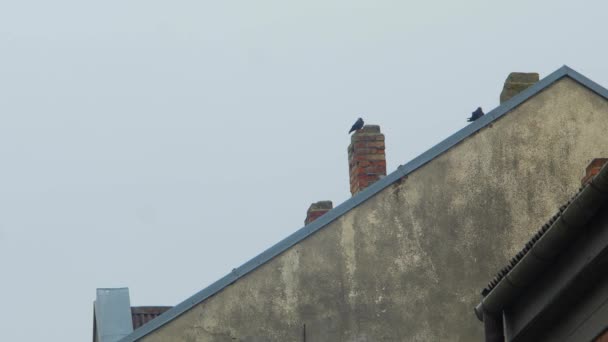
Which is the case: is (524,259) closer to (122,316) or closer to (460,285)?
(460,285)

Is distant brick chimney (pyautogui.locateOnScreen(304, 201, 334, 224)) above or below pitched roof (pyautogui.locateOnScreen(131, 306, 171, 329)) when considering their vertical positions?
above

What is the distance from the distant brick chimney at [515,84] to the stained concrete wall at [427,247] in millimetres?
968

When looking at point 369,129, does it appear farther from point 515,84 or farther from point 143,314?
point 143,314

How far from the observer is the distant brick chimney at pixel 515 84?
58.1 feet

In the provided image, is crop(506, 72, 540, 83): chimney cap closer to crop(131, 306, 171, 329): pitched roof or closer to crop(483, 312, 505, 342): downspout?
crop(131, 306, 171, 329): pitched roof

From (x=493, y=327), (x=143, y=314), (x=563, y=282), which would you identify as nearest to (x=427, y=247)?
(x=143, y=314)

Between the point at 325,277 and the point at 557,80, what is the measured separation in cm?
367

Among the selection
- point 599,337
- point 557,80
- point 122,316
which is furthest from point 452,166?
point 599,337

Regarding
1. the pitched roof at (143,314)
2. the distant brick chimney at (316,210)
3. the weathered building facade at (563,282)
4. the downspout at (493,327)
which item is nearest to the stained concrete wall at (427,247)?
the pitched roof at (143,314)

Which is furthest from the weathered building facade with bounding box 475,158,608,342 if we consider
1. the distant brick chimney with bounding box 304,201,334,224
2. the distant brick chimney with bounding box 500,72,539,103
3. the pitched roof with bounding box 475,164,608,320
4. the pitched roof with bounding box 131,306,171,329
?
the distant brick chimney with bounding box 304,201,334,224

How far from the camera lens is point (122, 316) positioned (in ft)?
56.0

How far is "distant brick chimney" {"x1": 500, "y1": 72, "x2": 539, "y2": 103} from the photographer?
17.7m

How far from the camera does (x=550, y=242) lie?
10.1 metres

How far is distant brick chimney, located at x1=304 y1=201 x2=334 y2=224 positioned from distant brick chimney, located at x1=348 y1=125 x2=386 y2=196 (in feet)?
4.81
